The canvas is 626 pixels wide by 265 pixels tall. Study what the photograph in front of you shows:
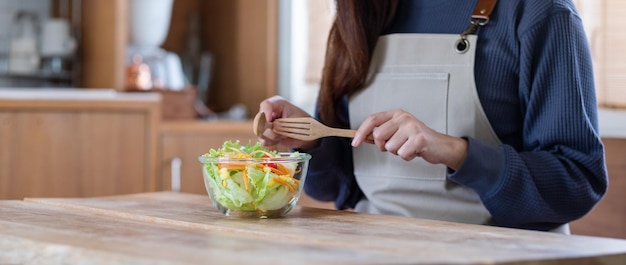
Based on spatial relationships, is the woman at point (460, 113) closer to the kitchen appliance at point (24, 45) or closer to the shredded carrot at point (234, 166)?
the shredded carrot at point (234, 166)

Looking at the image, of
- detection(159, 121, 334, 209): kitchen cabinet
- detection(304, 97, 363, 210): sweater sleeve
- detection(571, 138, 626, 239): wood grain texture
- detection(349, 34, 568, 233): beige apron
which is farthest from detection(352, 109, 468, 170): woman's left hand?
detection(159, 121, 334, 209): kitchen cabinet

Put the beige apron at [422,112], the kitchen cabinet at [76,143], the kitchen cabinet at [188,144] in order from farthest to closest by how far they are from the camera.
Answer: the kitchen cabinet at [188,144] → the kitchen cabinet at [76,143] → the beige apron at [422,112]

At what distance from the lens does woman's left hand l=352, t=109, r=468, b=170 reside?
1.26 meters

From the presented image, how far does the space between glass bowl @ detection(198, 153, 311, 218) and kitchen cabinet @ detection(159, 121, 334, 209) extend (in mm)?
1752

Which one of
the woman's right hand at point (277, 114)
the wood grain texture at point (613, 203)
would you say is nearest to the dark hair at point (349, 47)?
the woman's right hand at point (277, 114)

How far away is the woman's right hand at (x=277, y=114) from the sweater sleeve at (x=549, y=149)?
28 centimetres

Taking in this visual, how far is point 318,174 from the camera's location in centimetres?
167

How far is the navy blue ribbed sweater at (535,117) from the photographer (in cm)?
136

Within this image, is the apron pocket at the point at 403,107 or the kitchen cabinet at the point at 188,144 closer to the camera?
the apron pocket at the point at 403,107

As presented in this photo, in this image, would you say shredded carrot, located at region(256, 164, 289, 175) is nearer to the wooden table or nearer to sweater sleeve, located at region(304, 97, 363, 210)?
the wooden table

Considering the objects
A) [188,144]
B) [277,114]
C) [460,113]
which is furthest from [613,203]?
[188,144]

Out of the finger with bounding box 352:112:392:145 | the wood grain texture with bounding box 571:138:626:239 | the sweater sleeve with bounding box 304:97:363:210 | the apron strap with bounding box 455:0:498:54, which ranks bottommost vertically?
the wood grain texture with bounding box 571:138:626:239

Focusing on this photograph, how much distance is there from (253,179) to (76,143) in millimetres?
1869

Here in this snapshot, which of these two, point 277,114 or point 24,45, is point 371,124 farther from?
point 24,45
